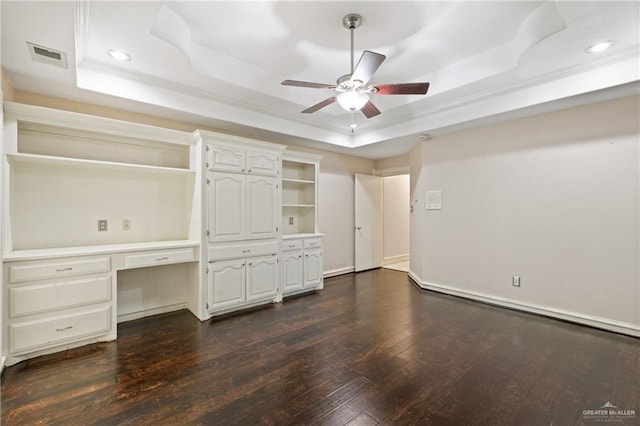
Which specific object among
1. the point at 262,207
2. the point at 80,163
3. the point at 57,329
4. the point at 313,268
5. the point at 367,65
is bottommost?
the point at 57,329

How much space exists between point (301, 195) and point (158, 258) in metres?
2.55

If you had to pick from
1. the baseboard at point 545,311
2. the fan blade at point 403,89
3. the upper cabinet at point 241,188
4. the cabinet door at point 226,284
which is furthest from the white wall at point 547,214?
the cabinet door at point 226,284

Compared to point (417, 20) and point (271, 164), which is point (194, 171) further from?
point (417, 20)

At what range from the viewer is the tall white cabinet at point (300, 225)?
14.4 feet

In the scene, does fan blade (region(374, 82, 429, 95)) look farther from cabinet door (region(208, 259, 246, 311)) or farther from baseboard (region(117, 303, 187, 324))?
baseboard (region(117, 303, 187, 324))

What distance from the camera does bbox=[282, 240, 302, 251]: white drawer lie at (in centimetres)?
432

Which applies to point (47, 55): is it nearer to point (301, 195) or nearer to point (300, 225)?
point (301, 195)

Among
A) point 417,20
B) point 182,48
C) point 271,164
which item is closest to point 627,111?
point 417,20

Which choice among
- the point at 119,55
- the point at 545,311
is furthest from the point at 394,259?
the point at 119,55

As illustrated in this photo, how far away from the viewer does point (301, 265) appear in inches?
177

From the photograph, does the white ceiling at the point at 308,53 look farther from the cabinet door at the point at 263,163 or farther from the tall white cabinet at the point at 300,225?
the tall white cabinet at the point at 300,225

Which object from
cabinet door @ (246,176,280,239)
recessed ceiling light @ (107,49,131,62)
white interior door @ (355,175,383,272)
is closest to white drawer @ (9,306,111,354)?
cabinet door @ (246,176,280,239)

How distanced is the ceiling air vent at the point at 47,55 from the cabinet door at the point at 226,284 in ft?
7.64

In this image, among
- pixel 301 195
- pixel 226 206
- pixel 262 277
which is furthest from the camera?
pixel 301 195
